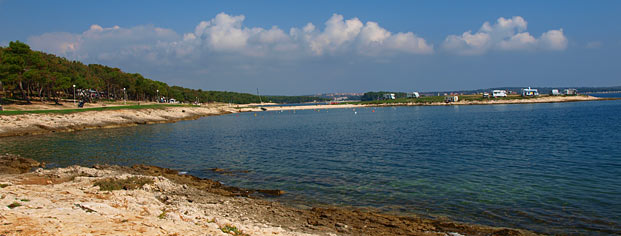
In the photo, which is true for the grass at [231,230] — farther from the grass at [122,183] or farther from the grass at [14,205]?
the grass at [122,183]

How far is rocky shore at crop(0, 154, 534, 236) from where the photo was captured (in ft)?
30.8

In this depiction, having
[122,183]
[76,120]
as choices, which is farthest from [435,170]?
Answer: [76,120]

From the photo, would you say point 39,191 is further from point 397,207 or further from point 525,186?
point 525,186

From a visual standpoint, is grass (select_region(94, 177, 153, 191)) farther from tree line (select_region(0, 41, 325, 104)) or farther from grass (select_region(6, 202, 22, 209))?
tree line (select_region(0, 41, 325, 104))

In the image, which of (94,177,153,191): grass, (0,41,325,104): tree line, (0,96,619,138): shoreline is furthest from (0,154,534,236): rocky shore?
(0,41,325,104): tree line

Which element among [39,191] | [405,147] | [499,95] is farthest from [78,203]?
[499,95]

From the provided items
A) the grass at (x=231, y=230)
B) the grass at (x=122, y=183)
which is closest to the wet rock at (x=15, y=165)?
the grass at (x=122, y=183)

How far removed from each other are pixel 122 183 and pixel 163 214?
5809mm

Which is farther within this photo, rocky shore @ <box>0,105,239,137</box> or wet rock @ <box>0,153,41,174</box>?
rocky shore @ <box>0,105,239,137</box>

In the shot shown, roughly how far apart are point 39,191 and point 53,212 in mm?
4611

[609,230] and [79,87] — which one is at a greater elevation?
[79,87]

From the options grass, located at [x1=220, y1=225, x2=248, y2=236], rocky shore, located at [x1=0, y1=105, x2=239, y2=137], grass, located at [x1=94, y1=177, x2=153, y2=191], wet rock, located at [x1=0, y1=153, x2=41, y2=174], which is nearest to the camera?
grass, located at [x1=220, y1=225, x2=248, y2=236]

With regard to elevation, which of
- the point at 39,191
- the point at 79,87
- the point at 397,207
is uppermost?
the point at 79,87

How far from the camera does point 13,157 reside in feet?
80.9
